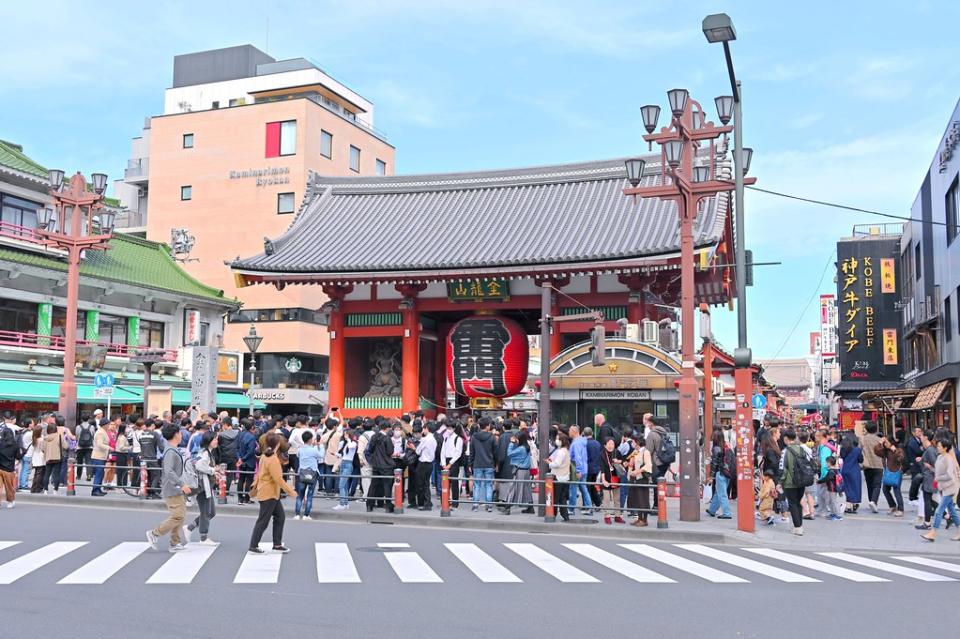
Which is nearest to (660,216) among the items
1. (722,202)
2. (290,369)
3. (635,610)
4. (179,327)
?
(722,202)

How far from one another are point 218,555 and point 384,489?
17.5ft

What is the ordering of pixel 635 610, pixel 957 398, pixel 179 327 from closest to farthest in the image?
pixel 635 610
pixel 957 398
pixel 179 327

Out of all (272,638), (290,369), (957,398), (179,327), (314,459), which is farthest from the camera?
(290,369)

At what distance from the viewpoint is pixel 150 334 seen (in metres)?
40.5

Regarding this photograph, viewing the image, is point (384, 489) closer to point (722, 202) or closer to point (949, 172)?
point (722, 202)

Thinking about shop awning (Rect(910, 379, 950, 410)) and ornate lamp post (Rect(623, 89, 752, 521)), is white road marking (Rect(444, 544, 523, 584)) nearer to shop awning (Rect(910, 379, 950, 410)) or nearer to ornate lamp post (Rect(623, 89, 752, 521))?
ornate lamp post (Rect(623, 89, 752, 521))

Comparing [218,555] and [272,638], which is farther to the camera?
[218,555]

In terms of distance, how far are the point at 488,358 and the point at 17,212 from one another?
71.0 ft

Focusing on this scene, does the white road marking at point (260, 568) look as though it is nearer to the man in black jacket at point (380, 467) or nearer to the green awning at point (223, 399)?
the man in black jacket at point (380, 467)

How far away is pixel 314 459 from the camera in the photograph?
16422mm

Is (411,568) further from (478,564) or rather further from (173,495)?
(173,495)

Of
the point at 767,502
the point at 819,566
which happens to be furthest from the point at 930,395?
the point at 819,566

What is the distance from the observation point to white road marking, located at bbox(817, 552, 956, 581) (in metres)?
11.2

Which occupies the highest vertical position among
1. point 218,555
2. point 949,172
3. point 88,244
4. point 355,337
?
point 949,172
